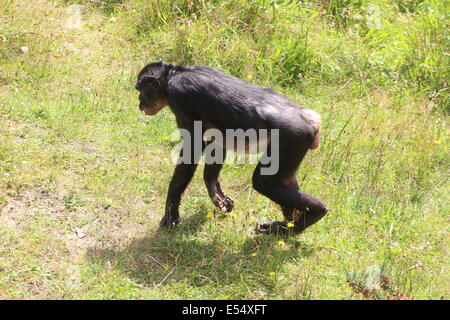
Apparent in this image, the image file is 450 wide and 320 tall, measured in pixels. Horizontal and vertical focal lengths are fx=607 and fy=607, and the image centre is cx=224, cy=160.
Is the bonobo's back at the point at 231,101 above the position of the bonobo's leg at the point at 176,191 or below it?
above

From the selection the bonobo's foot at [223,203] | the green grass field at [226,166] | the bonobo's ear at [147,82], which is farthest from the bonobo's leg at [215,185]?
the bonobo's ear at [147,82]

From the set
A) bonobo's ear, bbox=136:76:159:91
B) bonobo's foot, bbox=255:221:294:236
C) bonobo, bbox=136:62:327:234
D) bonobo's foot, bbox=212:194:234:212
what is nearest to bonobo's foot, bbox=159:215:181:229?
bonobo, bbox=136:62:327:234

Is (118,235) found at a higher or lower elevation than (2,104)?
lower

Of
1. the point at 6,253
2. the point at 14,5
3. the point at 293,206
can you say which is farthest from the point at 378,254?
the point at 14,5

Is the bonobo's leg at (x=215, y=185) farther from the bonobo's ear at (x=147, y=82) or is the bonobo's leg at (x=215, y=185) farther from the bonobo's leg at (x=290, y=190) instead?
the bonobo's ear at (x=147, y=82)

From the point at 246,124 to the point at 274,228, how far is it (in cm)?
96

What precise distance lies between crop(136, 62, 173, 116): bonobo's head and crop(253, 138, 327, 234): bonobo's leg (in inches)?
48.0

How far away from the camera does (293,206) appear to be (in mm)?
4844

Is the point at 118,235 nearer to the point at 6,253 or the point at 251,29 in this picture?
the point at 6,253

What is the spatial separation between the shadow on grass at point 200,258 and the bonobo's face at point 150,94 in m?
1.13

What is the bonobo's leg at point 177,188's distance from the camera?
16.8ft

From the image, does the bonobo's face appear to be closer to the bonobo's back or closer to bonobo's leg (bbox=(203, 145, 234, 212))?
the bonobo's back

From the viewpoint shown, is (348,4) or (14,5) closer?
(14,5)
